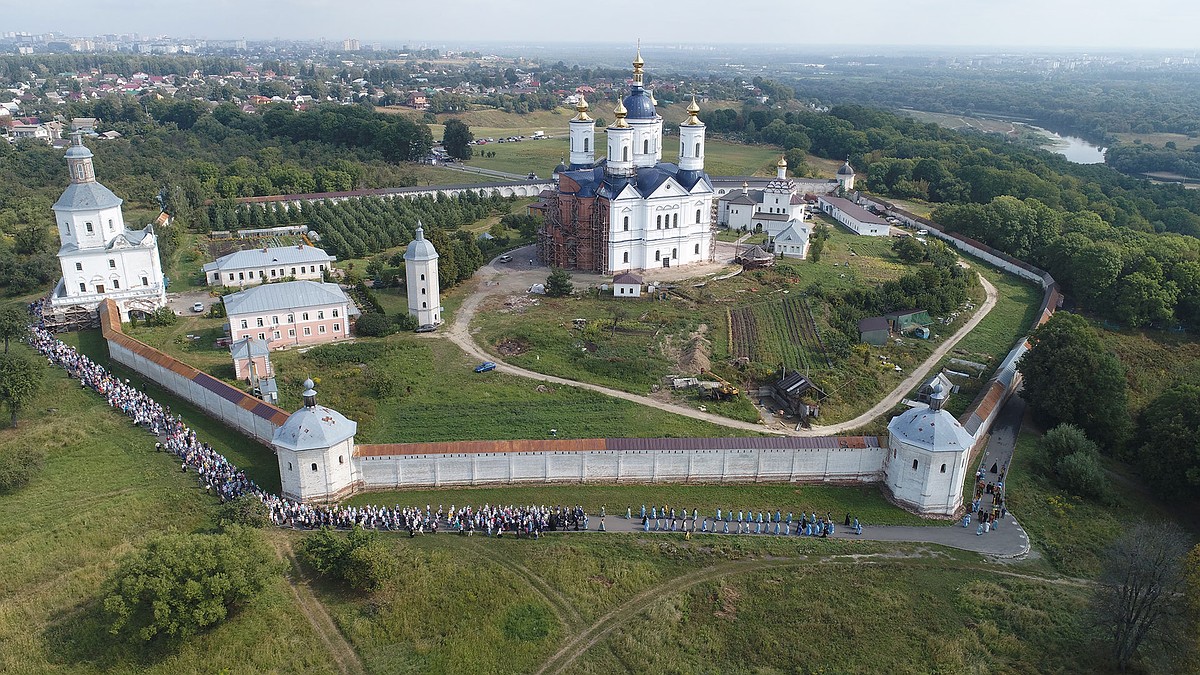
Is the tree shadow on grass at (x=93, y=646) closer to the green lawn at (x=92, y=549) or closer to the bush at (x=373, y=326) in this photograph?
the green lawn at (x=92, y=549)

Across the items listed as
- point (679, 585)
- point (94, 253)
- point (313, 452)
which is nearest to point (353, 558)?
point (313, 452)

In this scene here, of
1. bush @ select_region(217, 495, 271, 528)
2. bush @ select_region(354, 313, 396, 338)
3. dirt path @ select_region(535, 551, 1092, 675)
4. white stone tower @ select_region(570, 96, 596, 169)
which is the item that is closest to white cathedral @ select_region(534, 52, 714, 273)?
white stone tower @ select_region(570, 96, 596, 169)

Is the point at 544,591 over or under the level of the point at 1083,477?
under

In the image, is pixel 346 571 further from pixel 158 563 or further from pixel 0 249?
pixel 0 249

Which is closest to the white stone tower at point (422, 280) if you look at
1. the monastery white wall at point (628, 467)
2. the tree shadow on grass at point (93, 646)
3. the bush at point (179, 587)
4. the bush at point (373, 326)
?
the bush at point (373, 326)

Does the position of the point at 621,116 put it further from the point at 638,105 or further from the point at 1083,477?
the point at 1083,477

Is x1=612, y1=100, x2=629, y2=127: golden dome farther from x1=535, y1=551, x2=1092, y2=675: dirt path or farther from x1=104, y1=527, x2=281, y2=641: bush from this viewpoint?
x1=104, y1=527, x2=281, y2=641: bush
